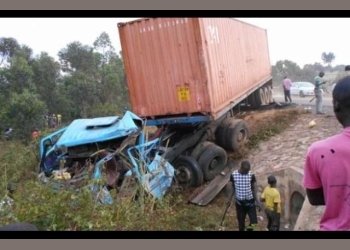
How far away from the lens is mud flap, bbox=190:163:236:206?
5626 mm

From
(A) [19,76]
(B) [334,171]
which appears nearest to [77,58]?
(A) [19,76]

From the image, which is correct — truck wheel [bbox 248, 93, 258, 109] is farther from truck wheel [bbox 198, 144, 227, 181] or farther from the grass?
the grass

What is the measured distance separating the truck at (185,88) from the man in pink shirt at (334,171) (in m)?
4.12

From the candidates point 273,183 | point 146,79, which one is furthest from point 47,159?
point 273,183

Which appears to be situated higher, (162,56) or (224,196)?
(162,56)

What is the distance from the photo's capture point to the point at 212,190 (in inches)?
230

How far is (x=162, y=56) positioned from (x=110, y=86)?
16.7 ft

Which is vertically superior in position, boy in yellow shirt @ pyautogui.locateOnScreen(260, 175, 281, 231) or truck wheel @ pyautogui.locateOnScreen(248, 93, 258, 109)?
truck wheel @ pyautogui.locateOnScreen(248, 93, 258, 109)

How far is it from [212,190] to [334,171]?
4.46 meters

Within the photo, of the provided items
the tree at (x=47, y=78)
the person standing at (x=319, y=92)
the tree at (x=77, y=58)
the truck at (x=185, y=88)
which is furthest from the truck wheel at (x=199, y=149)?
the tree at (x=77, y=58)

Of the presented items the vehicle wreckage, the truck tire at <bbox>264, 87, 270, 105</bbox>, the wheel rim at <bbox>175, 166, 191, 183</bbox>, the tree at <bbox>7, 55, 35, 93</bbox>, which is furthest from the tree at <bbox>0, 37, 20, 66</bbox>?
the truck tire at <bbox>264, 87, 270, 105</bbox>

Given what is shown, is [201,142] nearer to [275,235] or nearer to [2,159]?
[2,159]

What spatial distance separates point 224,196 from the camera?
18.8 feet

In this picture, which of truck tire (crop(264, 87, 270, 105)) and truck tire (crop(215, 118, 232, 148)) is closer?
truck tire (crop(215, 118, 232, 148))
